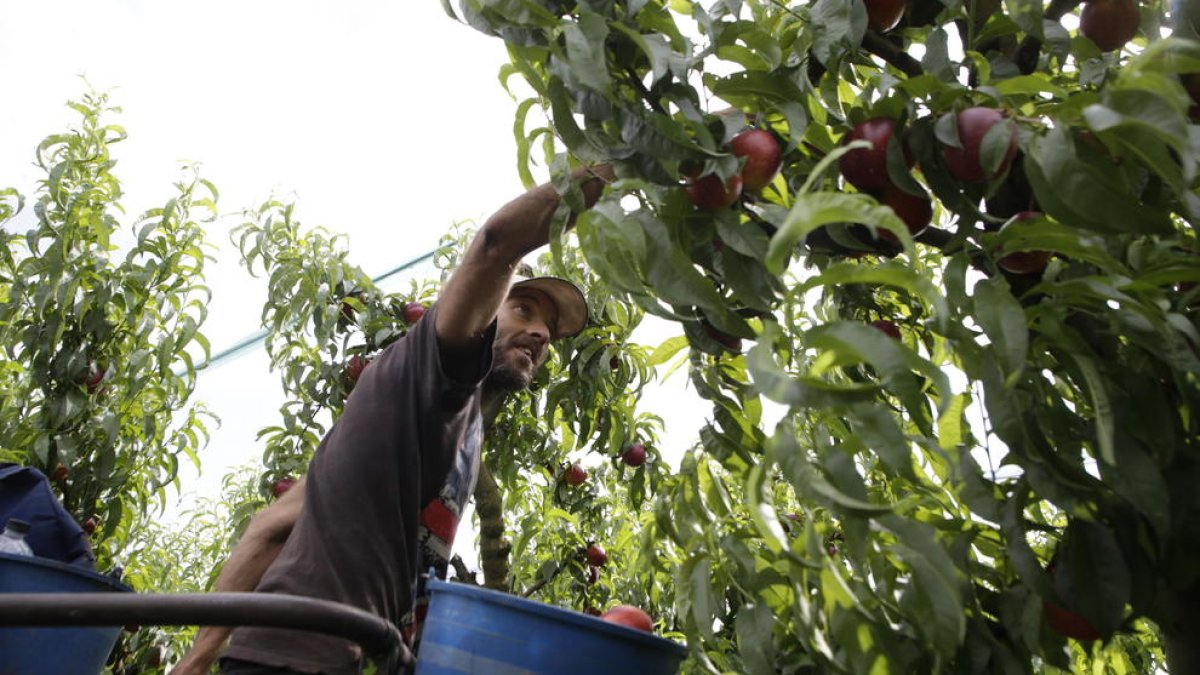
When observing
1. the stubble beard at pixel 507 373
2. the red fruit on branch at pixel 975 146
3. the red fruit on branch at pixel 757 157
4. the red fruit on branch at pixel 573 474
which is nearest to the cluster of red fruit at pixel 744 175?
the red fruit on branch at pixel 757 157

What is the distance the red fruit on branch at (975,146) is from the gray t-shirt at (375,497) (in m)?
0.95

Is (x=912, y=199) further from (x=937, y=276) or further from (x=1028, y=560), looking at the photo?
(x=937, y=276)

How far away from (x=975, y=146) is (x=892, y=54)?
0.74 feet

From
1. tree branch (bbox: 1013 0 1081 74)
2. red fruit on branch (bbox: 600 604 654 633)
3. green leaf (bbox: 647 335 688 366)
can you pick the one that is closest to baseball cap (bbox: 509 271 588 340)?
red fruit on branch (bbox: 600 604 654 633)

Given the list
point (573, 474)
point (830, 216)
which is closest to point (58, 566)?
point (830, 216)

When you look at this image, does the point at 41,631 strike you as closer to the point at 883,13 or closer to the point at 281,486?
the point at 883,13

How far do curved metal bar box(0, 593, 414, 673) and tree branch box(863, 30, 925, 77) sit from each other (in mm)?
607

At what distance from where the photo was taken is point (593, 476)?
3482mm

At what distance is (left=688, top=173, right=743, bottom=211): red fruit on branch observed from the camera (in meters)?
0.63

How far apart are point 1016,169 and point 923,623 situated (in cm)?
36

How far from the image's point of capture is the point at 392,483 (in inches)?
54.7

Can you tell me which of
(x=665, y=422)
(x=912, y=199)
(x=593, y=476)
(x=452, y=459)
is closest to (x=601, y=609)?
(x=593, y=476)

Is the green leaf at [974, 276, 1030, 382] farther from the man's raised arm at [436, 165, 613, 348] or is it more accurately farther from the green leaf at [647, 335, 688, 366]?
the man's raised arm at [436, 165, 613, 348]

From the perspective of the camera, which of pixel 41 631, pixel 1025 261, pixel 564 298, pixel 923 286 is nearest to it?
pixel 923 286
